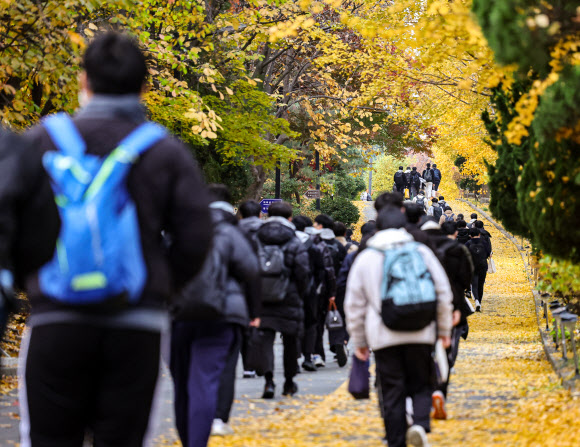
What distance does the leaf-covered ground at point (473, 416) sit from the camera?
8.38 meters

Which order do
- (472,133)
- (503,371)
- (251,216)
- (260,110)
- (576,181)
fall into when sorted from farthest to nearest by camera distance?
1. (472,133)
2. (260,110)
3. (503,371)
4. (251,216)
5. (576,181)

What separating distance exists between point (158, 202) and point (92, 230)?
0.82ft

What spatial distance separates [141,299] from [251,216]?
6.94 metres

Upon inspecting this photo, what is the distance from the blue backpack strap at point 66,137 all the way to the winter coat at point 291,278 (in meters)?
7.15

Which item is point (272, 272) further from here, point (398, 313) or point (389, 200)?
point (398, 313)

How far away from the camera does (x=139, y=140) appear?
11.6 ft

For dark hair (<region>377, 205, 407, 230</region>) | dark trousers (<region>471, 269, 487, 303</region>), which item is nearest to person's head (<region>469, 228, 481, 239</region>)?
dark trousers (<region>471, 269, 487, 303</region>)

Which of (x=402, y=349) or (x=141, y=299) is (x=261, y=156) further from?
(x=141, y=299)

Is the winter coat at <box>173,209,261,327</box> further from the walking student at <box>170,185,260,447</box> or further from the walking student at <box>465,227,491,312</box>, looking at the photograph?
the walking student at <box>465,227,491,312</box>

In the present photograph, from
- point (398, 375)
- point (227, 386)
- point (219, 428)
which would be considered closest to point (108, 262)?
point (398, 375)

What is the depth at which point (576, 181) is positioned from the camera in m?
8.28

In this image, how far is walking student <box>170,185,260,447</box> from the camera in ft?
22.2

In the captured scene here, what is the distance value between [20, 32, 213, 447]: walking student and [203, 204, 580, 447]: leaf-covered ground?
483 cm

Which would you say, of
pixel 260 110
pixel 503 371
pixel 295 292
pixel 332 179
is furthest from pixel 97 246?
pixel 332 179
